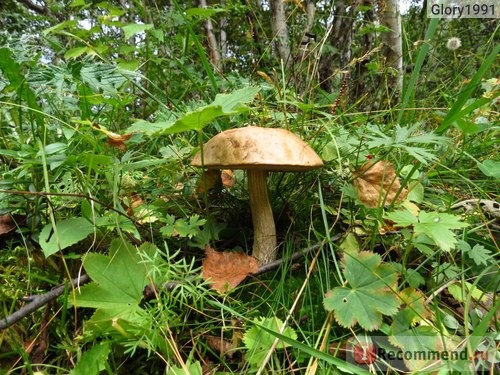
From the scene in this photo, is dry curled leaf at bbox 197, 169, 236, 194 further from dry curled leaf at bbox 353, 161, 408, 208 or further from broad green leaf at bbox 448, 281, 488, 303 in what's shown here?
broad green leaf at bbox 448, 281, 488, 303

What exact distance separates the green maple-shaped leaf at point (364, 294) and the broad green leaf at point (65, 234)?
0.68m

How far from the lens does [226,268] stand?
3.35 feet

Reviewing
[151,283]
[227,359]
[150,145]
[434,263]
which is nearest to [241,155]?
[151,283]

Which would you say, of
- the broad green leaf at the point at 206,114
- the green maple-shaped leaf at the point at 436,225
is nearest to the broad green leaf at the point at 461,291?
the green maple-shaped leaf at the point at 436,225

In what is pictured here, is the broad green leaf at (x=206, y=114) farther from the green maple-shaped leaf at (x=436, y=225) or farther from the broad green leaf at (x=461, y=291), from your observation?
the broad green leaf at (x=461, y=291)

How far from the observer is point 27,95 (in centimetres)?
106

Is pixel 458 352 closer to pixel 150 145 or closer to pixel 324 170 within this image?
pixel 324 170

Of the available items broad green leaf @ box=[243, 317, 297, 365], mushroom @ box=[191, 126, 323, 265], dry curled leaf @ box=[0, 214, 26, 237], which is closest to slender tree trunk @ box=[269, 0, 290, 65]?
mushroom @ box=[191, 126, 323, 265]

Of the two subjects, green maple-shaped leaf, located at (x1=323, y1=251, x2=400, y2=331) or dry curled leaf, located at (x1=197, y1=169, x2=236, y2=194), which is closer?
green maple-shaped leaf, located at (x1=323, y1=251, x2=400, y2=331)

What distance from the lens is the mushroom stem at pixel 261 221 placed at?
117cm

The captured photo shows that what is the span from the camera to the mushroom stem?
1.17 meters

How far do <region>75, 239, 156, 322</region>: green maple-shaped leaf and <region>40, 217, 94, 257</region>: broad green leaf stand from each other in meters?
0.07

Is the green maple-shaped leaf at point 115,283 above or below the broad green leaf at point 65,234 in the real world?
below

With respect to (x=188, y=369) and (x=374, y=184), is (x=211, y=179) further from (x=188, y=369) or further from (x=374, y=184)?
(x=188, y=369)
